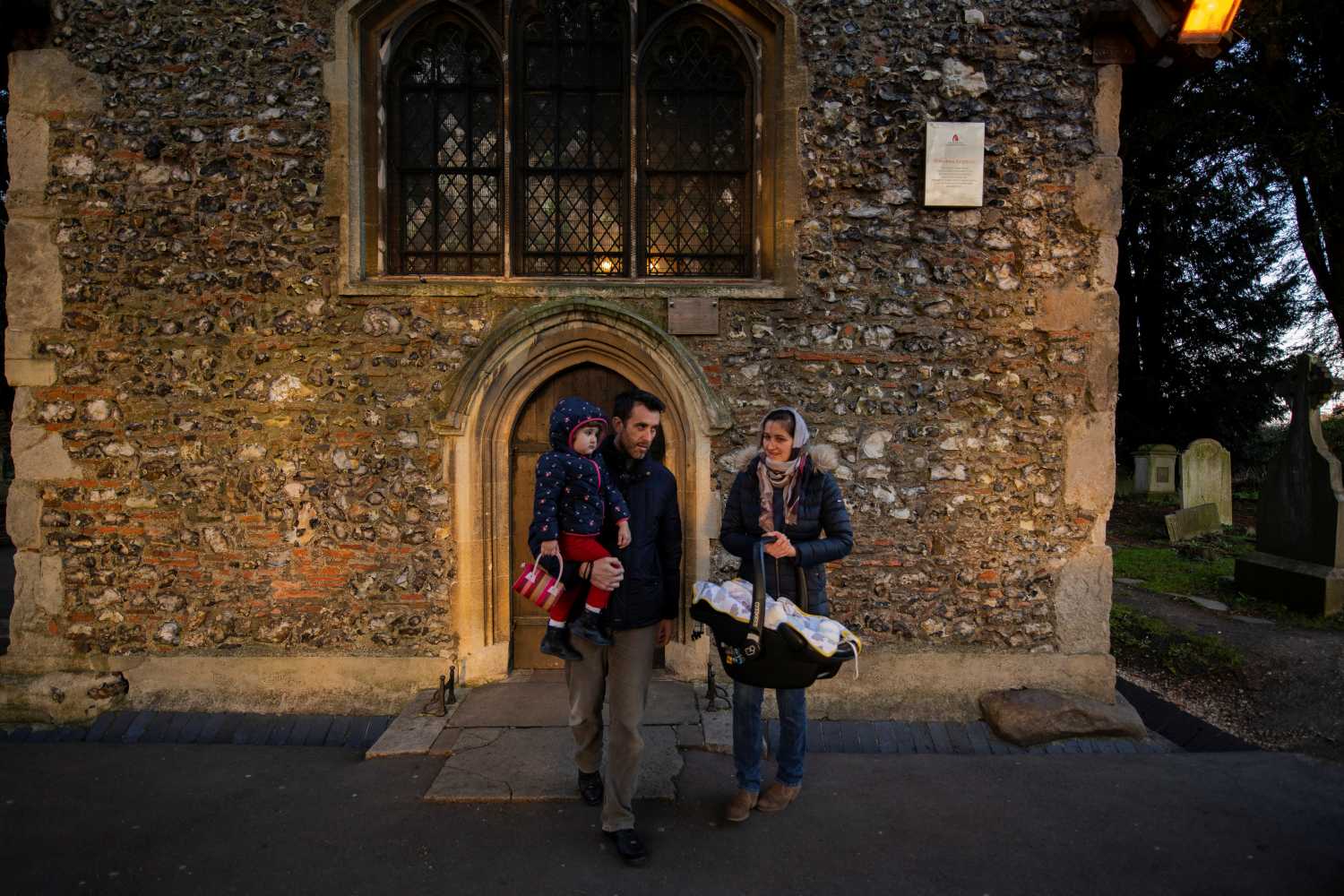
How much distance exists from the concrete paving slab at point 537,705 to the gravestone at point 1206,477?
10.4m

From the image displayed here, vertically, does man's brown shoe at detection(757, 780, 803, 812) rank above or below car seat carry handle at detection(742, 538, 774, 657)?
below

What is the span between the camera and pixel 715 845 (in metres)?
3.31

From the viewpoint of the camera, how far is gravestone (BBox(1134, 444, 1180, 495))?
13852mm

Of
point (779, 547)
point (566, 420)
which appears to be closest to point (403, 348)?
point (566, 420)

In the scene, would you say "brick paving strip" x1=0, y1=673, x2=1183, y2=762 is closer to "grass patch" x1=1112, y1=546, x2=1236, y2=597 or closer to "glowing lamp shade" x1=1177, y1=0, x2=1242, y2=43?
"grass patch" x1=1112, y1=546, x2=1236, y2=597

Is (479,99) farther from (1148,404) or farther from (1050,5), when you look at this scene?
(1148,404)

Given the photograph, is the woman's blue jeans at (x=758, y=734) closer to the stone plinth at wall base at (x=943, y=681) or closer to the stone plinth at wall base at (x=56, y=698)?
the stone plinth at wall base at (x=943, y=681)

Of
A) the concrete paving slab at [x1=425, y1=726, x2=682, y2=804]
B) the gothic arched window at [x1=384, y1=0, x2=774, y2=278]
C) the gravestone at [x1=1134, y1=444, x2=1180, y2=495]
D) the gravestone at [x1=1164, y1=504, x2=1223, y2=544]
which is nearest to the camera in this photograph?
the concrete paving slab at [x1=425, y1=726, x2=682, y2=804]

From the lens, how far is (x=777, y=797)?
359cm

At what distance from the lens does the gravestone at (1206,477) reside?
11508 millimetres

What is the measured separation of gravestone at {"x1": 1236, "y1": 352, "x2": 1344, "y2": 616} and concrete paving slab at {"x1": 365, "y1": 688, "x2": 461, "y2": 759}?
739 centimetres

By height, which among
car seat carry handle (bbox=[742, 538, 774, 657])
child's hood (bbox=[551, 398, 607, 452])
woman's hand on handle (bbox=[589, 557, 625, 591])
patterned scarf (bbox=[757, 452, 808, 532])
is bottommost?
car seat carry handle (bbox=[742, 538, 774, 657])

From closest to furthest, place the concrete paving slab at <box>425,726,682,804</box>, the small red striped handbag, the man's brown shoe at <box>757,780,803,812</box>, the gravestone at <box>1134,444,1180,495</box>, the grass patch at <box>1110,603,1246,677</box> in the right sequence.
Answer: the small red striped handbag, the man's brown shoe at <box>757,780,803,812</box>, the concrete paving slab at <box>425,726,682,804</box>, the grass patch at <box>1110,603,1246,677</box>, the gravestone at <box>1134,444,1180,495</box>

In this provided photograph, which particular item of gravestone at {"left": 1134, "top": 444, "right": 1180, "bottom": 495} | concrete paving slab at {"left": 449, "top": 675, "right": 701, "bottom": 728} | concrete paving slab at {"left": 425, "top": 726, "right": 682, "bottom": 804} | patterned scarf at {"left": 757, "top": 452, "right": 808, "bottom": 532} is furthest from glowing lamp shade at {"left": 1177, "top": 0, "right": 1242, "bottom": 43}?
Result: gravestone at {"left": 1134, "top": 444, "right": 1180, "bottom": 495}
